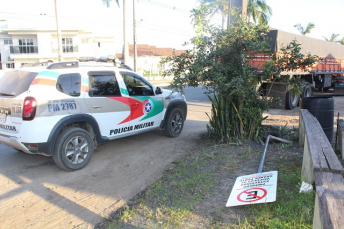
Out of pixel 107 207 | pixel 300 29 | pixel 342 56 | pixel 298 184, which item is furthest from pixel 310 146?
pixel 300 29

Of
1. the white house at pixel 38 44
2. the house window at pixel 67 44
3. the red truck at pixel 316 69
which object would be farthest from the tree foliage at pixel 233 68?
the house window at pixel 67 44

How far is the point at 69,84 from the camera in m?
5.10

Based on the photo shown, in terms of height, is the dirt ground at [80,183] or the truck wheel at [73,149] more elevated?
the truck wheel at [73,149]

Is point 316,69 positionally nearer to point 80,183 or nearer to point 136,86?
point 136,86

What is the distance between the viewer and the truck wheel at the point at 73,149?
15.8 feet

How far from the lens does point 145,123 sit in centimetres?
643

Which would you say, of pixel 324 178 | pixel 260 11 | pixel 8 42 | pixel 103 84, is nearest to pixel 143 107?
pixel 103 84

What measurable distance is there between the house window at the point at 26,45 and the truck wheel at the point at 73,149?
126ft

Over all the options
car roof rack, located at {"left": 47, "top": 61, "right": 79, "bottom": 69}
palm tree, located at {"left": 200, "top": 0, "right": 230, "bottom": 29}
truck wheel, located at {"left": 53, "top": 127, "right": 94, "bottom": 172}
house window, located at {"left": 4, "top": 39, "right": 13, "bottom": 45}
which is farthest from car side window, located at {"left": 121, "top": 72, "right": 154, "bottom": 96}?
house window, located at {"left": 4, "top": 39, "right": 13, "bottom": 45}

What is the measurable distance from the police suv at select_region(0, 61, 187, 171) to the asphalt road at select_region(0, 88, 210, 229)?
1.44 feet

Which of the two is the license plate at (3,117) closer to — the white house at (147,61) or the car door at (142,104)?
the car door at (142,104)

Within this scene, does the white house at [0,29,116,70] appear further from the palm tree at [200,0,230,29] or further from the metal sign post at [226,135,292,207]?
the metal sign post at [226,135,292,207]

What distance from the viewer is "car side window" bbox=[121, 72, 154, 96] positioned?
6.13m

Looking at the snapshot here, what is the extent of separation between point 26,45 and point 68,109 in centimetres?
3867
